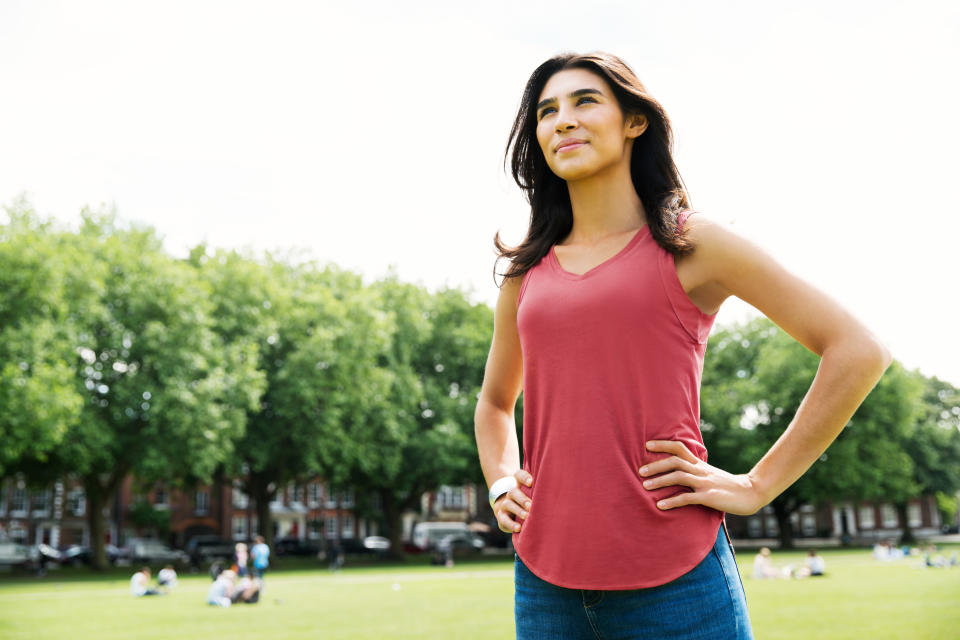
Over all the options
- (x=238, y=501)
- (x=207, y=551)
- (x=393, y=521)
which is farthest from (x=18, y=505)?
(x=393, y=521)

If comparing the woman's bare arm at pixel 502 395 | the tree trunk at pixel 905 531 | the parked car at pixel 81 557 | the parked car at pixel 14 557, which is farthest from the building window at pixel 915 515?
the woman's bare arm at pixel 502 395

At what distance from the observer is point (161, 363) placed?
121 feet

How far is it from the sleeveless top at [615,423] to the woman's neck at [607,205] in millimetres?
211

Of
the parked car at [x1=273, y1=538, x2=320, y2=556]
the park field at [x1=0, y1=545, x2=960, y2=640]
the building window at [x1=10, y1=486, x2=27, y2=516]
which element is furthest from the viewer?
the building window at [x1=10, y1=486, x2=27, y2=516]

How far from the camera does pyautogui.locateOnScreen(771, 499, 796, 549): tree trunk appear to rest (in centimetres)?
6022

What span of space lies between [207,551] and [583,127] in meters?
52.7

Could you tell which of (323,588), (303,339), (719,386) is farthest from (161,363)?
(719,386)

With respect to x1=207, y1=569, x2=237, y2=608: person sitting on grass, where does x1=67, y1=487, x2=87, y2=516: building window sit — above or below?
above

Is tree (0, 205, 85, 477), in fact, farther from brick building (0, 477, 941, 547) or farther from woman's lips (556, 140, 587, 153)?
woman's lips (556, 140, 587, 153)

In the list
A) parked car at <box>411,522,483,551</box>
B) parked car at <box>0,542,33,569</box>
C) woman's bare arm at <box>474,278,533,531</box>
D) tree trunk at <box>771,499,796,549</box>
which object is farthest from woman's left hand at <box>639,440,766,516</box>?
tree trunk at <box>771,499,796,549</box>

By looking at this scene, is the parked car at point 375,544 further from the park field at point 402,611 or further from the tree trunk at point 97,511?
the park field at point 402,611

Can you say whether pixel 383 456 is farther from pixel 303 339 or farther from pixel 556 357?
pixel 556 357

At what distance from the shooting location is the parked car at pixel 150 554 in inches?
2271

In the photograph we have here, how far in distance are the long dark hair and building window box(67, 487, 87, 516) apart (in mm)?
76695
